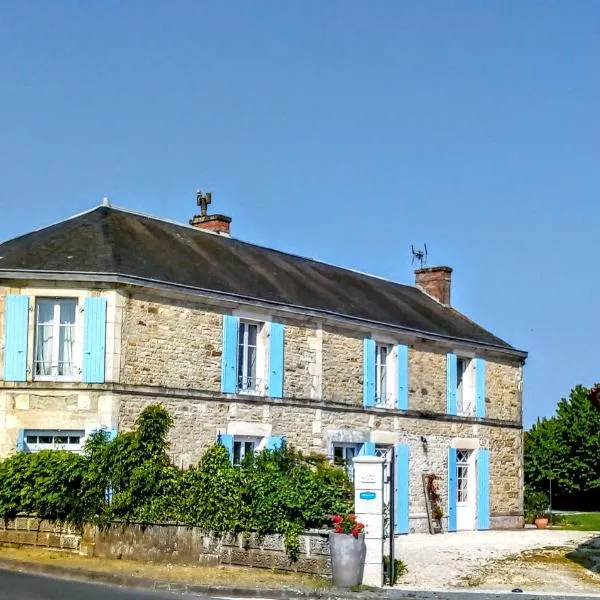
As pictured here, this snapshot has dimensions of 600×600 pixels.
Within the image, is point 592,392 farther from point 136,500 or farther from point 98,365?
point 98,365

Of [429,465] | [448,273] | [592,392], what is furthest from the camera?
[448,273]

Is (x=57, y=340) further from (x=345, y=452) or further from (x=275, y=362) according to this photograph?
(x=345, y=452)

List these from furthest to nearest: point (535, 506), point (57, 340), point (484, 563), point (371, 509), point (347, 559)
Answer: point (535, 506)
point (57, 340)
point (484, 563)
point (371, 509)
point (347, 559)

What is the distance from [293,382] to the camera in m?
21.5

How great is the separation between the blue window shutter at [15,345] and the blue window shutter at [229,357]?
3.86 m

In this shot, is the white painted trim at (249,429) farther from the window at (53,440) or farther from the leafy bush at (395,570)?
the leafy bush at (395,570)

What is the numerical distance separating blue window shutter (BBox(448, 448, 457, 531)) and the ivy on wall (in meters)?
8.46

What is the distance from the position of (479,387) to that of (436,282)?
4546 mm

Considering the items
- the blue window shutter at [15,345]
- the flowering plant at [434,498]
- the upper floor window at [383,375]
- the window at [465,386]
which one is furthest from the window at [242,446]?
the window at [465,386]

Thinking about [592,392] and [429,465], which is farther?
[429,465]

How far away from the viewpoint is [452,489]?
2509 centimetres

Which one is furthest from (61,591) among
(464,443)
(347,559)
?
(464,443)

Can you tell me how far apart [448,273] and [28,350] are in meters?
14.9

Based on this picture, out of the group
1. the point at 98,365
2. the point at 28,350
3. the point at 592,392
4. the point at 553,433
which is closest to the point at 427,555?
the point at 592,392
